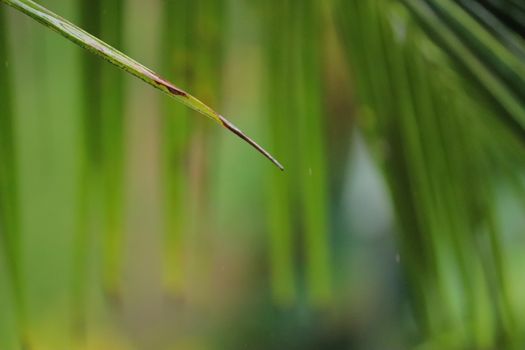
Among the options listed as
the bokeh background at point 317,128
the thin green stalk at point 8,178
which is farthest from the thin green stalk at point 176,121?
the thin green stalk at point 8,178

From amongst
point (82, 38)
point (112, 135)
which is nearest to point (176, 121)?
point (112, 135)

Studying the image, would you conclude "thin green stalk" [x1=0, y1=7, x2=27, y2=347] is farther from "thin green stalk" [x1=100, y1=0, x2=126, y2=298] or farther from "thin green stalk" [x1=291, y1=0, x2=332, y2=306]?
"thin green stalk" [x1=291, y1=0, x2=332, y2=306]

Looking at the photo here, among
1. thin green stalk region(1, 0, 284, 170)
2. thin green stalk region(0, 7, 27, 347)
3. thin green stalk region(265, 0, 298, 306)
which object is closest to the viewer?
thin green stalk region(1, 0, 284, 170)

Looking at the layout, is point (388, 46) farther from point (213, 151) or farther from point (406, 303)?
point (406, 303)

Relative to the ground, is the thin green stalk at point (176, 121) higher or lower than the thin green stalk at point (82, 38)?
higher

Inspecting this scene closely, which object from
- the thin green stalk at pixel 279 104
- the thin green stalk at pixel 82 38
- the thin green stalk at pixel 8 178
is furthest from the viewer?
the thin green stalk at pixel 279 104

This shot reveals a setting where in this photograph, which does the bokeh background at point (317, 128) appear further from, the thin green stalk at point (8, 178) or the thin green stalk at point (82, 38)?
the thin green stalk at point (82, 38)

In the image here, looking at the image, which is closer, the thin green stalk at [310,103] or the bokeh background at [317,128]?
the bokeh background at [317,128]

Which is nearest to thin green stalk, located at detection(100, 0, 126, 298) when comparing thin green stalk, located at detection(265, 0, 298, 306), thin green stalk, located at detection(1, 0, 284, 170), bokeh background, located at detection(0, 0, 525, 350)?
bokeh background, located at detection(0, 0, 525, 350)

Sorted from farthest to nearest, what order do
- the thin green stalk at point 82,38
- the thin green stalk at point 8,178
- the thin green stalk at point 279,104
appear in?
the thin green stalk at point 279,104 → the thin green stalk at point 8,178 → the thin green stalk at point 82,38

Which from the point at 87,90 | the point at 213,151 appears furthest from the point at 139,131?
the point at 87,90

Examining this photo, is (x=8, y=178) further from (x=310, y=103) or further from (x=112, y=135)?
(x=310, y=103)
